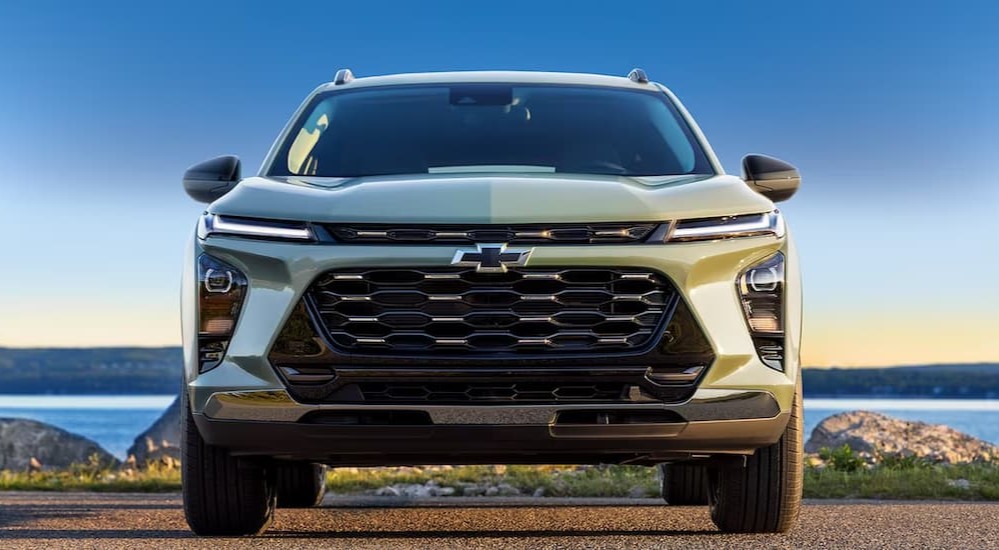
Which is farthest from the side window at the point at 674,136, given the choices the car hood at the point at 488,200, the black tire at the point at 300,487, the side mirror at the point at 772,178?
the black tire at the point at 300,487

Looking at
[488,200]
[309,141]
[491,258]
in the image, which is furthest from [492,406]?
[309,141]

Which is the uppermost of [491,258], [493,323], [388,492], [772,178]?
[772,178]

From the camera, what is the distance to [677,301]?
4.82 meters

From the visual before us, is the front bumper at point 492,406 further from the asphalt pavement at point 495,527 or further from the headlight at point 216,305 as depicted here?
the asphalt pavement at point 495,527

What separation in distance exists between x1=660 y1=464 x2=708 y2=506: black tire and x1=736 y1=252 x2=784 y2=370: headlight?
307cm

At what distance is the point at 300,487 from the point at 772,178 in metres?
3.68

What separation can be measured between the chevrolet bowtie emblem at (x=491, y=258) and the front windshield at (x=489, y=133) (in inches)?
46.7

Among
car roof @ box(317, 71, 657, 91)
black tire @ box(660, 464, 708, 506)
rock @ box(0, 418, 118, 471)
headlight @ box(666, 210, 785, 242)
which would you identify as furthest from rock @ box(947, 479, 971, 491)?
rock @ box(0, 418, 118, 471)

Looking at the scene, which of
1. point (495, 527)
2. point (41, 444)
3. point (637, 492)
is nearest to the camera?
point (495, 527)

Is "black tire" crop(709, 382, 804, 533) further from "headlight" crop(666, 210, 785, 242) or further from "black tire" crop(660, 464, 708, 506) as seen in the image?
"black tire" crop(660, 464, 708, 506)

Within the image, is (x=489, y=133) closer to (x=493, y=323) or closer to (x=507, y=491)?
(x=493, y=323)

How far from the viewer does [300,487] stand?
26.6ft

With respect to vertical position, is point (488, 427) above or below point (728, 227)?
below

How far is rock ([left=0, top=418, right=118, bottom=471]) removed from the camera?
25688 mm
